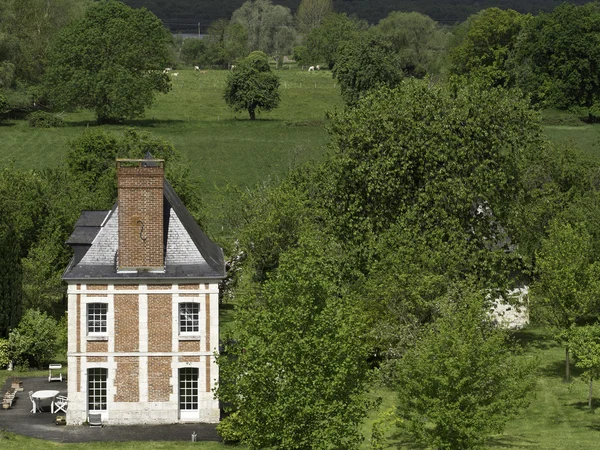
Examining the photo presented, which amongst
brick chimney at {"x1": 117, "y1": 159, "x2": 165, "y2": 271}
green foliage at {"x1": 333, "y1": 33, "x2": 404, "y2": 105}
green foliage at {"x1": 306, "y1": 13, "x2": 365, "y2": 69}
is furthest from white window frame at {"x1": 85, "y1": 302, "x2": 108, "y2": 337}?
green foliage at {"x1": 306, "y1": 13, "x2": 365, "y2": 69}

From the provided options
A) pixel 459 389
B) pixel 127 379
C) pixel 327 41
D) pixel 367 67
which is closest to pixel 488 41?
pixel 367 67

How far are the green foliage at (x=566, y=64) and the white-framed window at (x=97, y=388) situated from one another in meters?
84.0

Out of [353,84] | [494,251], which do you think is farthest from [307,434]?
[353,84]

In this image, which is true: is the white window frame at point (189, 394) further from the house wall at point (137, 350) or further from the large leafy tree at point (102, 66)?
the large leafy tree at point (102, 66)

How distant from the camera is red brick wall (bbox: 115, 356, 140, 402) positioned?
44062mm

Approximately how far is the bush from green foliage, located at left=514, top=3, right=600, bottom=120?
1888 inches

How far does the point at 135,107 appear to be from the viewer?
114 metres

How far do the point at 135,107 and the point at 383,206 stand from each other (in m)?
61.2

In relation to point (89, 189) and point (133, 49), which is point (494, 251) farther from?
point (133, 49)

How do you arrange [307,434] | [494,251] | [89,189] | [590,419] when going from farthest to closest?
[89,189] → [494,251] → [590,419] → [307,434]

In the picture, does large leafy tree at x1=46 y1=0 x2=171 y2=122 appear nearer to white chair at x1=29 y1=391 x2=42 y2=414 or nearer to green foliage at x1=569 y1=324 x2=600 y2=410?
white chair at x1=29 y1=391 x2=42 y2=414

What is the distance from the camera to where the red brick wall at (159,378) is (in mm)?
44125

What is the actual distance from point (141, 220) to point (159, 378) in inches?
238

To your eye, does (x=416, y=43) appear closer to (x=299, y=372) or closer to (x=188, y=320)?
(x=188, y=320)
